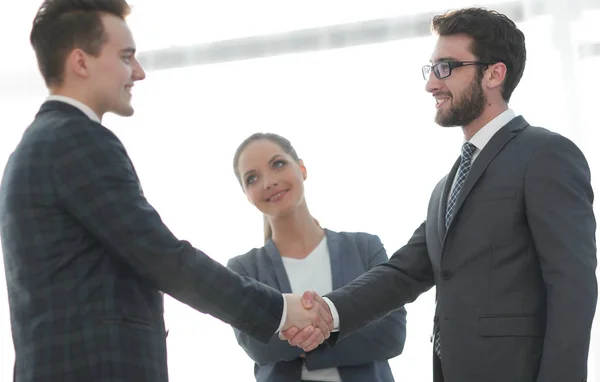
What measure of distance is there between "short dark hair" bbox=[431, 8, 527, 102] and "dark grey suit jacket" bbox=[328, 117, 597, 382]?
17 centimetres

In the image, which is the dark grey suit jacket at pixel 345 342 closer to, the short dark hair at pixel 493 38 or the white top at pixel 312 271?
the white top at pixel 312 271

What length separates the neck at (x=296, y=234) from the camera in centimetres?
276

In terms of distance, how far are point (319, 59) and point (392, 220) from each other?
0.86 m

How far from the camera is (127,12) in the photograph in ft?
6.98

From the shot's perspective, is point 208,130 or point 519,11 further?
point 208,130

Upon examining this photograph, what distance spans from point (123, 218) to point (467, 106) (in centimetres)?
96

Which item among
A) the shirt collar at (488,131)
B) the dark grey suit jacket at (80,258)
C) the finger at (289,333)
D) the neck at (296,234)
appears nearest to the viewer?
the dark grey suit jacket at (80,258)

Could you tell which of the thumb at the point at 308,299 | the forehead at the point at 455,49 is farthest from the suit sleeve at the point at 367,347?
the forehead at the point at 455,49

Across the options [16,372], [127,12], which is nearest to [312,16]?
[127,12]

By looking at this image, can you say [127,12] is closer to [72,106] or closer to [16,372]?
[72,106]

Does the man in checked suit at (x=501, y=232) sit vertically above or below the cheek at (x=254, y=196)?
below

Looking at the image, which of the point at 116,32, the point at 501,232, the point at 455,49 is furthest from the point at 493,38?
the point at 116,32

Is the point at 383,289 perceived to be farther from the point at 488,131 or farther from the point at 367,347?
the point at 488,131

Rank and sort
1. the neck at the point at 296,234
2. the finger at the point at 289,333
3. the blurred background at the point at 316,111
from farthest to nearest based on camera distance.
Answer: the blurred background at the point at 316,111, the neck at the point at 296,234, the finger at the point at 289,333
